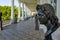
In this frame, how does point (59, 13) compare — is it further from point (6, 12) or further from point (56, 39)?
point (6, 12)

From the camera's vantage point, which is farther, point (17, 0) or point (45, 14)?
point (17, 0)

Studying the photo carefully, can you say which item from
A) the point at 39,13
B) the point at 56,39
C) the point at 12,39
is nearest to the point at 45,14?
the point at 39,13

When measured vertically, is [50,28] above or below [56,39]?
above

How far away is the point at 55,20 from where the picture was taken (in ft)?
4.72

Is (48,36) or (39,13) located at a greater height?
(39,13)

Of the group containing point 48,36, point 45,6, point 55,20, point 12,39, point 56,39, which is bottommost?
point 12,39

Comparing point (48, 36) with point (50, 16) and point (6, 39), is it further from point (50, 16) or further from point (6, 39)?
point (6, 39)

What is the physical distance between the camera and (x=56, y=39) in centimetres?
193

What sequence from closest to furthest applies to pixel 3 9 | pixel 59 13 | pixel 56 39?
1. pixel 56 39
2. pixel 59 13
3. pixel 3 9

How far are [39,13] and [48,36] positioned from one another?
10.0 inches

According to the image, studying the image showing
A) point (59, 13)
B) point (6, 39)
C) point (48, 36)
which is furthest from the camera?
point (6, 39)

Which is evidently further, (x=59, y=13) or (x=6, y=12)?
(x=6, y=12)

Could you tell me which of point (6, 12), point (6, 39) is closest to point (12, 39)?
point (6, 39)

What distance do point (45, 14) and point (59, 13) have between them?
1.51 metres
